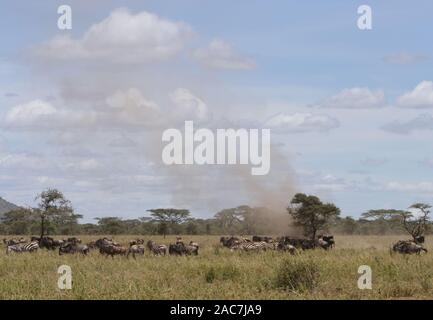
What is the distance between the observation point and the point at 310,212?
51.2 meters

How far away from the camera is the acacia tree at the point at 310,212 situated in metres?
50.7

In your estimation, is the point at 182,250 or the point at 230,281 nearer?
the point at 230,281

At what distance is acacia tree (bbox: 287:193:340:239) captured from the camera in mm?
50688

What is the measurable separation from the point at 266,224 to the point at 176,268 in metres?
49.6

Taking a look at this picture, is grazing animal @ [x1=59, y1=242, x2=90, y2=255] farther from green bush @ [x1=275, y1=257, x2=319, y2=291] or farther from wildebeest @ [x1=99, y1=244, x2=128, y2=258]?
green bush @ [x1=275, y1=257, x2=319, y2=291]

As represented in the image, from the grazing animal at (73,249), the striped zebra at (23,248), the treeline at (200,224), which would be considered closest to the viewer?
the grazing animal at (73,249)

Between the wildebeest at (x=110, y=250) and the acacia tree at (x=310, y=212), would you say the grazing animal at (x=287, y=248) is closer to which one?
the wildebeest at (x=110, y=250)

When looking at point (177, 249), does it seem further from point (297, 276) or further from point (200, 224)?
point (200, 224)

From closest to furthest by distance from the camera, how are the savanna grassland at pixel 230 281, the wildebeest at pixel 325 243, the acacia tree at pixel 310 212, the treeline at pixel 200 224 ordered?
the savanna grassland at pixel 230 281 → the wildebeest at pixel 325 243 → the acacia tree at pixel 310 212 → the treeline at pixel 200 224

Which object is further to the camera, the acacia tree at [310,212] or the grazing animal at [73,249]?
the acacia tree at [310,212]

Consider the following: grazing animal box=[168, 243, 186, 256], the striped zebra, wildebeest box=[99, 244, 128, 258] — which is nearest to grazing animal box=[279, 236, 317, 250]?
grazing animal box=[168, 243, 186, 256]

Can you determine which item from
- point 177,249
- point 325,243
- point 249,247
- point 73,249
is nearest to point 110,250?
point 73,249

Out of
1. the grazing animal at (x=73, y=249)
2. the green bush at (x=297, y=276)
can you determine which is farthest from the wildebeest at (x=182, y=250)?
the green bush at (x=297, y=276)
